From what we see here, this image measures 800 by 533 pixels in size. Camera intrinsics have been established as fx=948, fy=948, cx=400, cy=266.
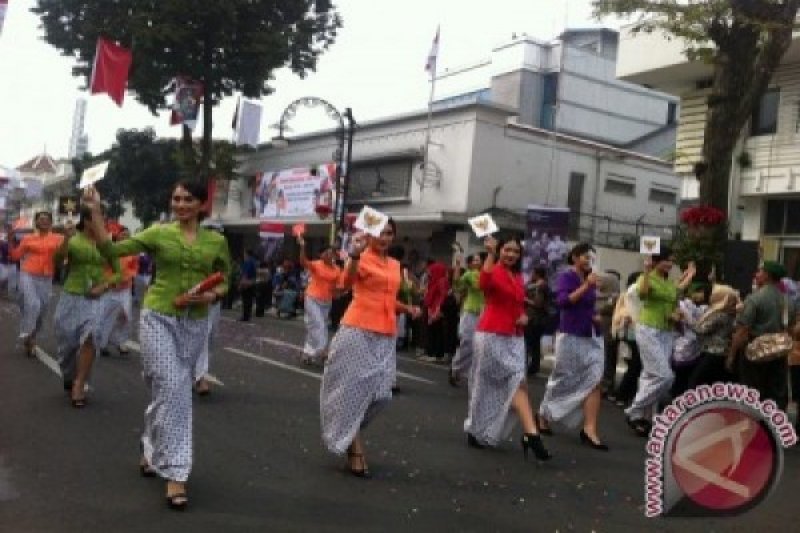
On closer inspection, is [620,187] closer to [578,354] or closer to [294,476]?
[578,354]

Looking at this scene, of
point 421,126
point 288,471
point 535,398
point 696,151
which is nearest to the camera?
point 288,471

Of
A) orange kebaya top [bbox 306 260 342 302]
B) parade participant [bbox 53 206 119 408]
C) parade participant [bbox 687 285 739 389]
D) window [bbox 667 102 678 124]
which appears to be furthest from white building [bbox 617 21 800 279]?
window [bbox 667 102 678 124]

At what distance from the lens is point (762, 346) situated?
911 centimetres

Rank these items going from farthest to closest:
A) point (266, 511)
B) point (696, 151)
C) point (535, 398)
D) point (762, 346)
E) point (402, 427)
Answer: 1. point (696, 151)
2. point (535, 398)
3. point (762, 346)
4. point (402, 427)
5. point (266, 511)

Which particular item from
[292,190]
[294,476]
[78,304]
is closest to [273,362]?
[78,304]

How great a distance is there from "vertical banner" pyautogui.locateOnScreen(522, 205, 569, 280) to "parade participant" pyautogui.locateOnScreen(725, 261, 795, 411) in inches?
319

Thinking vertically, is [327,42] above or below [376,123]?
above

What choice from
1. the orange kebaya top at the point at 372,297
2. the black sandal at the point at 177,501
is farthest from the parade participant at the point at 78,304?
the black sandal at the point at 177,501

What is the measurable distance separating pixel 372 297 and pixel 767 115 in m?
14.0

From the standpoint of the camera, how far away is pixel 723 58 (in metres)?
12.8

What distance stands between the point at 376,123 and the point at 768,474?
88.0ft

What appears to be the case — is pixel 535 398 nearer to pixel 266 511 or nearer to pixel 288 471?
pixel 288 471

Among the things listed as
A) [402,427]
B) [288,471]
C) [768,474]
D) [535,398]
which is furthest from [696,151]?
[768,474]

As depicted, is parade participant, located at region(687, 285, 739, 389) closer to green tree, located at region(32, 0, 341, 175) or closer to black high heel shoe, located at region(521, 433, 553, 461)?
black high heel shoe, located at region(521, 433, 553, 461)
